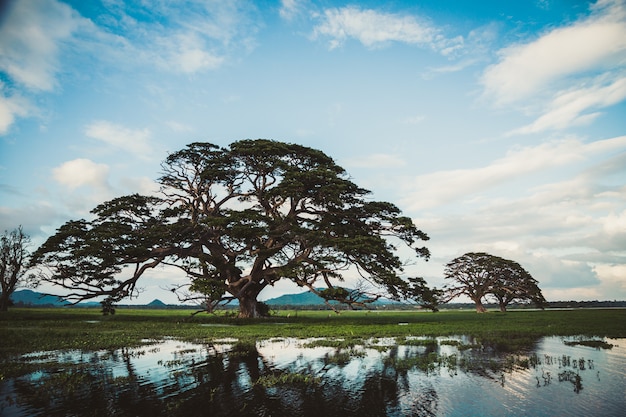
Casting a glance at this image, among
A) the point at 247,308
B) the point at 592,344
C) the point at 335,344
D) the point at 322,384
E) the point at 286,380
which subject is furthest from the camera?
the point at 247,308

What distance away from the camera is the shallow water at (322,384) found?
738cm

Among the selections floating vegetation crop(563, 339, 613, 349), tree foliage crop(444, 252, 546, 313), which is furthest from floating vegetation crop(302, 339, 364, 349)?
tree foliage crop(444, 252, 546, 313)

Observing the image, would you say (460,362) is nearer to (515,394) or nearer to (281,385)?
(515,394)

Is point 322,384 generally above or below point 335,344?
above

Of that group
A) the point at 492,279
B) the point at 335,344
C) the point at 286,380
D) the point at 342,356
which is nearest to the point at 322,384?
the point at 286,380

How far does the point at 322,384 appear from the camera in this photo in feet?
30.5

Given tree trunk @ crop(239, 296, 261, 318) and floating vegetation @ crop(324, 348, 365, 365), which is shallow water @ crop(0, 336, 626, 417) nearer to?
floating vegetation @ crop(324, 348, 365, 365)

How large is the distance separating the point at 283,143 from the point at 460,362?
2847 cm

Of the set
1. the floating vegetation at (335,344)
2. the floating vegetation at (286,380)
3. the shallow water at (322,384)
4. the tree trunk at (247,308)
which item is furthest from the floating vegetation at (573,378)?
the tree trunk at (247,308)

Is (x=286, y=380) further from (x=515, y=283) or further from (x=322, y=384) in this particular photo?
(x=515, y=283)

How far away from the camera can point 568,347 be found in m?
15.6

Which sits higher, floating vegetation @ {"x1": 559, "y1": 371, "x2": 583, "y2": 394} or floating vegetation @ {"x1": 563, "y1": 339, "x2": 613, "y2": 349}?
floating vegetation @ {"x1": 559, "y1": 371, "x2": 583, "y2": 394}

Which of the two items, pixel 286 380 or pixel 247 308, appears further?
pixel 247 308

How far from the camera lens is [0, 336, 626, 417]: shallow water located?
→ 24.2 ft
